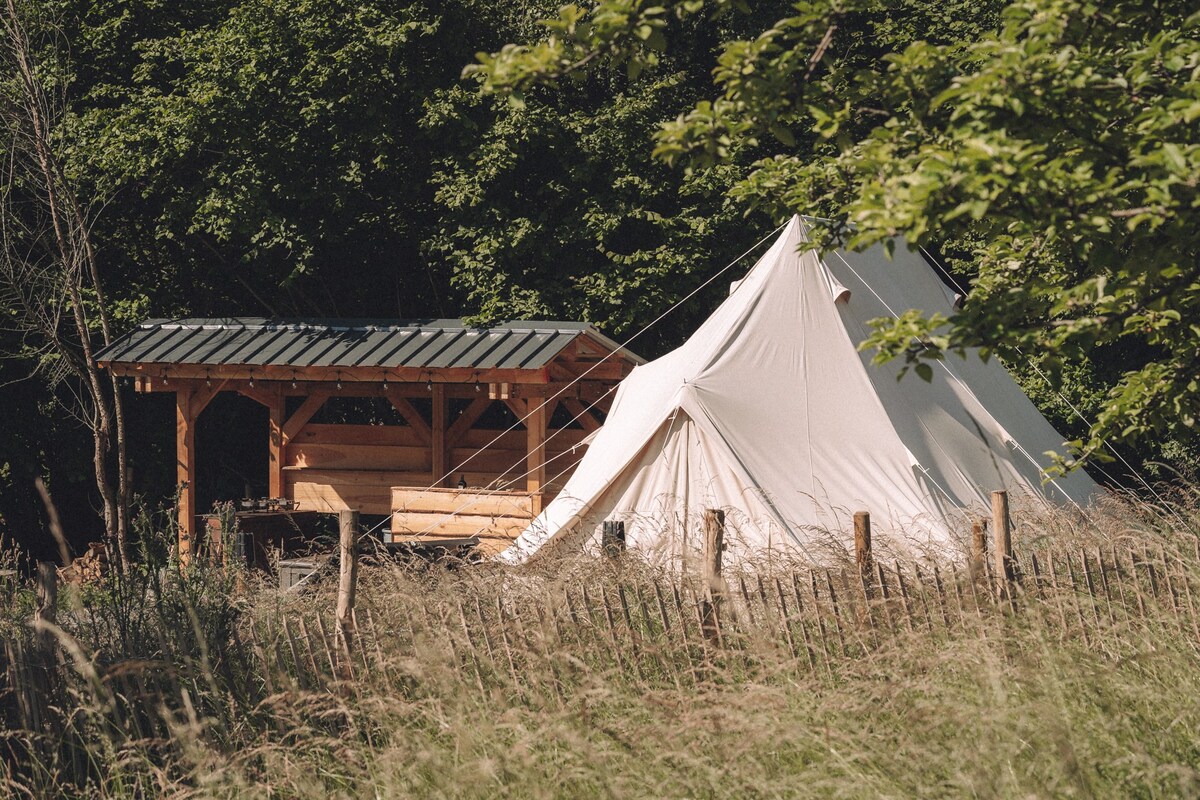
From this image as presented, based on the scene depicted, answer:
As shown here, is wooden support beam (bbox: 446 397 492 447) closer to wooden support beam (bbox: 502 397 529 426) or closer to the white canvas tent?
wooden support beam (bbox: 502 397 529 426)

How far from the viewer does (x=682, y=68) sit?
17.3 m

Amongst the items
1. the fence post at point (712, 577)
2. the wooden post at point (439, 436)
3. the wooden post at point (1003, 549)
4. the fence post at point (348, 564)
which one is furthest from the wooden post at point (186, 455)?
the wooden post at point (1003, 549)

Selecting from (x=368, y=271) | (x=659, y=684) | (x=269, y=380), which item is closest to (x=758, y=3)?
(x=368, y=271)

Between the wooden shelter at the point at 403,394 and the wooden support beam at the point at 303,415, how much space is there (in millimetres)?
14

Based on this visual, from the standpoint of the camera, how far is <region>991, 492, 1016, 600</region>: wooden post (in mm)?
5543

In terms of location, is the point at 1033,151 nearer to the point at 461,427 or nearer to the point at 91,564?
the point at 461,427

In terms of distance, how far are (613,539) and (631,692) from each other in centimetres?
265

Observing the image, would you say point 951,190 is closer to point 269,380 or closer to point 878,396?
point 878,396

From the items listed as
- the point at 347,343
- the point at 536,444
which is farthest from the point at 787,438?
the point at 347,343

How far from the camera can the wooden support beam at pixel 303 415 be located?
44.4 feet

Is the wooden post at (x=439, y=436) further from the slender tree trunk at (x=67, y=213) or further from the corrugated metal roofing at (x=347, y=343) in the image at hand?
the slender tree trunk at (x=67, y=213)

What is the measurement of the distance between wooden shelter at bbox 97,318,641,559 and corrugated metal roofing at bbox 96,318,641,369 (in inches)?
0.8

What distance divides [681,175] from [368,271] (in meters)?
5.29

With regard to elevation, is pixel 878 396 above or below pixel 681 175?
below
